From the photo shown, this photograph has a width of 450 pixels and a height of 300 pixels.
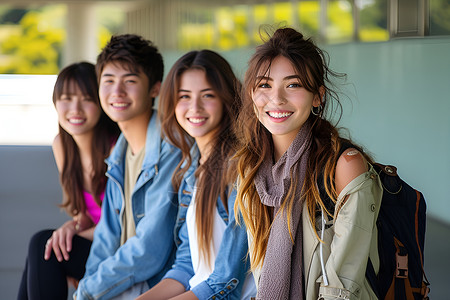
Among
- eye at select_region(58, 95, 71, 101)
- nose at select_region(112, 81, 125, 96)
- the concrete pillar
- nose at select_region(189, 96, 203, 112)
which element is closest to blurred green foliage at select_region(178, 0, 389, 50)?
nose at select_region(189, 96, 203, 112)

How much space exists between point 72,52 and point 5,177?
23.0 ft

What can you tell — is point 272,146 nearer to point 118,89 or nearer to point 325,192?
point 325,192

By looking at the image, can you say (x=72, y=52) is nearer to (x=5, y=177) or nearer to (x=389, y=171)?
(x=5, y=177)

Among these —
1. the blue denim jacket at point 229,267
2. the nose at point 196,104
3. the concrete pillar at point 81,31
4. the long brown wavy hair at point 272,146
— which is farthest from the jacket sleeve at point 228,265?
the concrete pillar at point 81,31

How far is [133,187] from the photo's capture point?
2287 mm

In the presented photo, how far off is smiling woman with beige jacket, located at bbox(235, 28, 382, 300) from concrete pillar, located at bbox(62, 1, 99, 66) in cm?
976

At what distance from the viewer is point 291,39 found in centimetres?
157

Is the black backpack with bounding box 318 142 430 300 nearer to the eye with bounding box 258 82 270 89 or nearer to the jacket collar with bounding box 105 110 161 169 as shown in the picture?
the eye with bounding box 258 82 270 89

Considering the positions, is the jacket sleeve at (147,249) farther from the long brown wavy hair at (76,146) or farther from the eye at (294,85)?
the eye at (294,85)

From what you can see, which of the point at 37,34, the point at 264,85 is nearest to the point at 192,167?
the point at 264,85

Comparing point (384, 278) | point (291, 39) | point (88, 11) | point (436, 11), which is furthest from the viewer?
point (88, 11)

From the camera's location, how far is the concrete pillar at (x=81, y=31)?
10.9 metres

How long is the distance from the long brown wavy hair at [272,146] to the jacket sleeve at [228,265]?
6.0 inches

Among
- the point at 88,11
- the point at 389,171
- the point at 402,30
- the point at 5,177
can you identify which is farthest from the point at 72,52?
the point at 389,171
